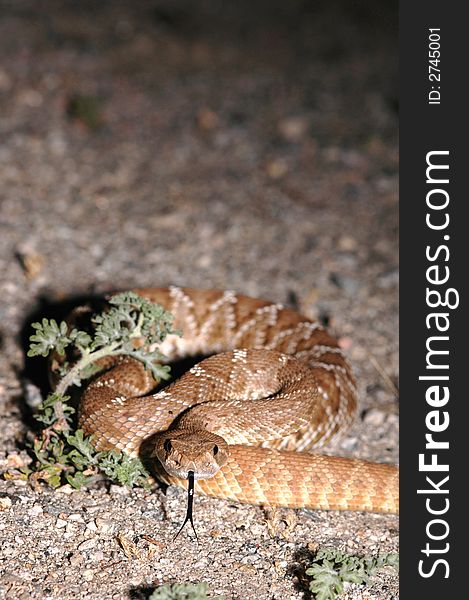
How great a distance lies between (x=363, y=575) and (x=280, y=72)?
1337 cm

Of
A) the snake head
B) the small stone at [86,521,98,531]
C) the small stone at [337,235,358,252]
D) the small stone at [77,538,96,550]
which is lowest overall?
the small stone at [77,538,96,550]

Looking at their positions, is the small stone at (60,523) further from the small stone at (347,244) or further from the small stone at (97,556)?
the small stone at (347,244)

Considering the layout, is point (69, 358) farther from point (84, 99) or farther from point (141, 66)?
point (141, 66)

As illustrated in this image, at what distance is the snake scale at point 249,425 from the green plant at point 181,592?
915mm

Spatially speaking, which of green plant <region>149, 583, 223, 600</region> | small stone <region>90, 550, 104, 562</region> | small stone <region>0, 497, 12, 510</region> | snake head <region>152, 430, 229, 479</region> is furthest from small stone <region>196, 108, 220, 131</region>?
green plant <region>149, 583, 223, 600</region>

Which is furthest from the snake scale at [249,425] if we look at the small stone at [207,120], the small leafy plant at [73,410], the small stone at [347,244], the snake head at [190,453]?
the small stone at [207,120]

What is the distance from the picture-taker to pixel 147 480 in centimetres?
631

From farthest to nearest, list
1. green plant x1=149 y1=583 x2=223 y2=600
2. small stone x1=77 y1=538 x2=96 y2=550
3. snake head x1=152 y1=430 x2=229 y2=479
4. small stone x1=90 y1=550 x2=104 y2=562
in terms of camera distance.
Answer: snake head x1=152 y1=430 x2=229 y2=479 → small stone x1=77 y1=538 x2=96 y2=550 → small stone x1=90 y1=550 x2=104 y2=562 → green plant x1=149 y1=583 x2=223 y2=600

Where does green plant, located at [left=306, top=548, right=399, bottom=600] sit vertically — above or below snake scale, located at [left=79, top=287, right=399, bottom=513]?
below

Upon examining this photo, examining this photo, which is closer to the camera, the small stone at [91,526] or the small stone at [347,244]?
the small stone at [91,526]

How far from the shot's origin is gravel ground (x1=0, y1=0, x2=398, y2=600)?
5645 mm

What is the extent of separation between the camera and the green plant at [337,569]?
5176 mm

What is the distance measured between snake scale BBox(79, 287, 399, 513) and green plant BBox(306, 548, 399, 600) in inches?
26.3

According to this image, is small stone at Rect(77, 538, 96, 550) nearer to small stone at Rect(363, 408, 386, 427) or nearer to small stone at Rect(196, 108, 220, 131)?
small stone at Rect(363, 408, 386, 427)
